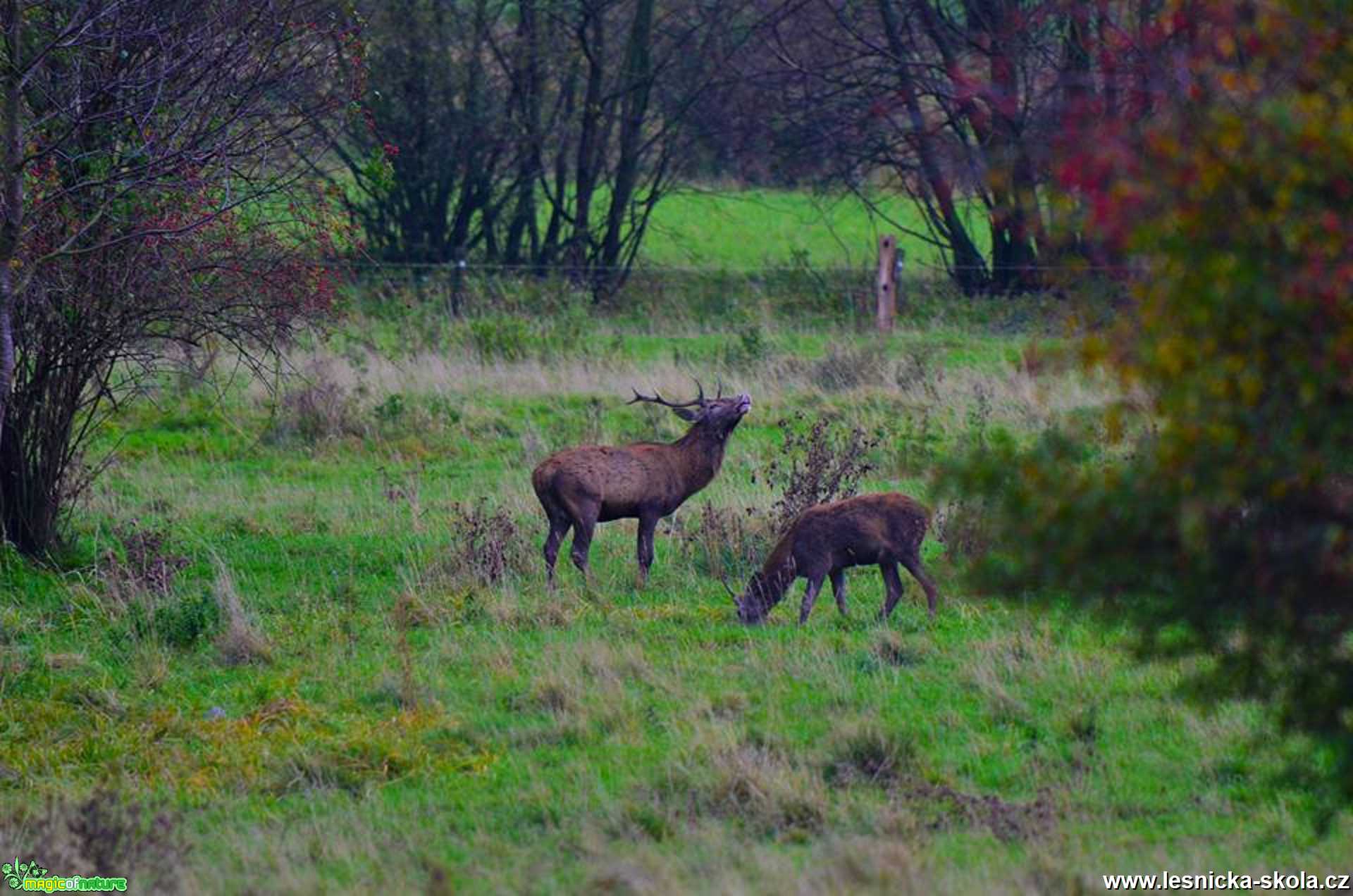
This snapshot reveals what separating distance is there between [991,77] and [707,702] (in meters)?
18.5

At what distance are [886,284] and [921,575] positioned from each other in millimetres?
14672

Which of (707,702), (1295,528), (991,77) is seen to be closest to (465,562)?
(707,702)

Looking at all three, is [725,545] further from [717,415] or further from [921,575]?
[921,575]

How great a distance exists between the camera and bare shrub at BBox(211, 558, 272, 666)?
1052 cm

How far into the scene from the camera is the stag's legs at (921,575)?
37.5 feet

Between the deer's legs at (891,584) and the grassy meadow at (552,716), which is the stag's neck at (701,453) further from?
the deer's legs at (891,584)

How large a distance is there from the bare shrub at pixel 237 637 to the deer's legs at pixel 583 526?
2447 mm

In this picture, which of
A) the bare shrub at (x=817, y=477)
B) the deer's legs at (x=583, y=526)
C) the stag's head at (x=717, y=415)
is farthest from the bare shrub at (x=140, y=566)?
the bare shrub at (x=817, y=477)

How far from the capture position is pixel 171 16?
1153 centimetres

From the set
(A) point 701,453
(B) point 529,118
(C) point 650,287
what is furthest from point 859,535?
(B) point 529,118

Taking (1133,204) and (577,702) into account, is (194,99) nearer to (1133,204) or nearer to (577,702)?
(577,702)

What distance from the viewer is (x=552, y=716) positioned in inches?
366

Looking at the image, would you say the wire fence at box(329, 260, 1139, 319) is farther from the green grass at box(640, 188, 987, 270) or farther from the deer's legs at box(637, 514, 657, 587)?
the deer's legs at box(637, 514, 657, 587)

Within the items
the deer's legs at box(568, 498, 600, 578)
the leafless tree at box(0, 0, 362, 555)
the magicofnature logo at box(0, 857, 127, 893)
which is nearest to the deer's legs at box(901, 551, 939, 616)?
the deer's legs at box(568, 498, 600, 578)
